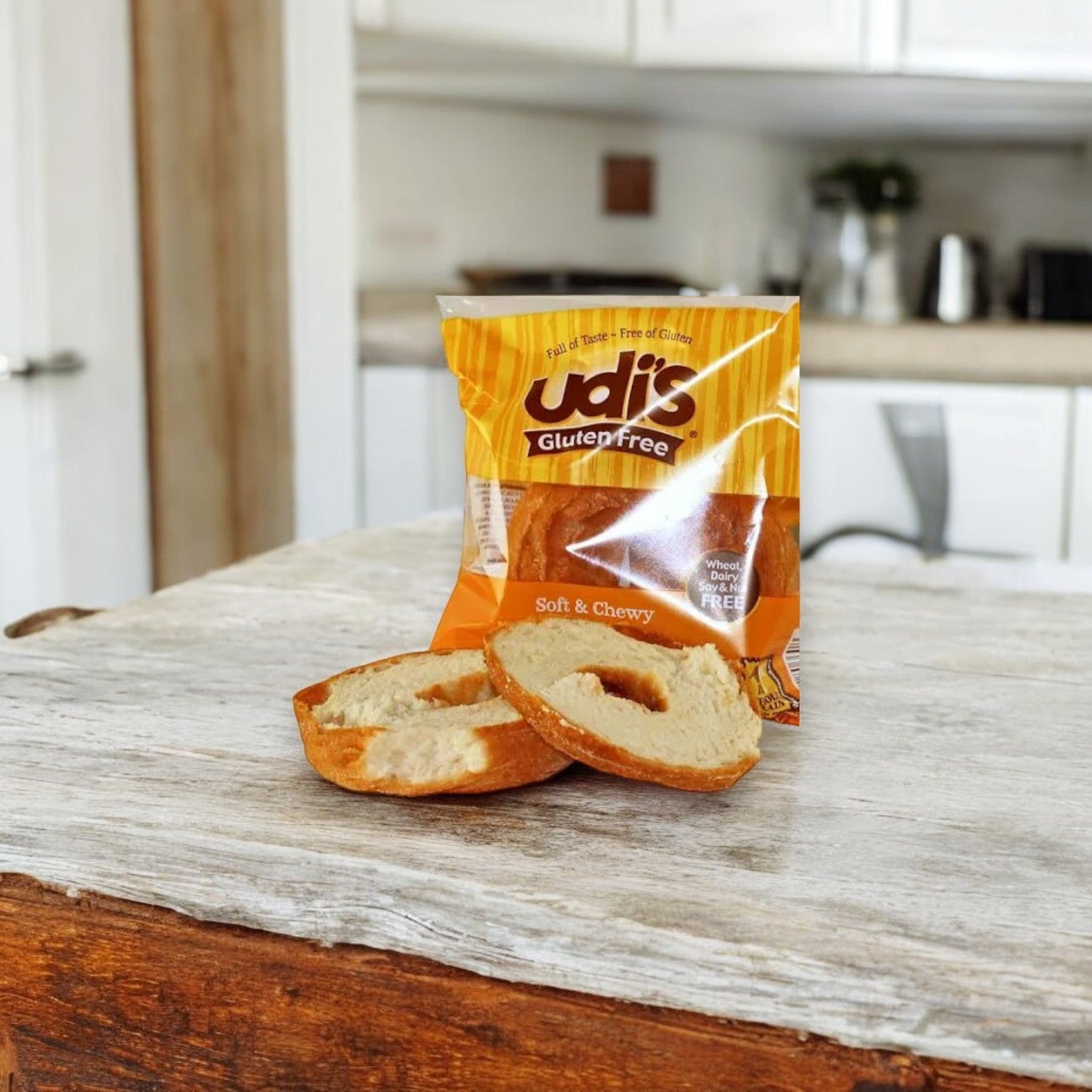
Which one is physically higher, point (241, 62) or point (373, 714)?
point (241, 62)

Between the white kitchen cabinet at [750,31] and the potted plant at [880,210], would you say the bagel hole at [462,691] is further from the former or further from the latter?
the potted plant at [880,210]

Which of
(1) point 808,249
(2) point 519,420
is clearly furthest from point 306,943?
(1) point 808,249

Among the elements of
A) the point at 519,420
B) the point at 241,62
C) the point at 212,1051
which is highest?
the point at 241,62

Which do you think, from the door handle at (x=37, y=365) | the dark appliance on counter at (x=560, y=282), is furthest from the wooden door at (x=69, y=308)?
the dark appliance on counter at (x=560, y=282)

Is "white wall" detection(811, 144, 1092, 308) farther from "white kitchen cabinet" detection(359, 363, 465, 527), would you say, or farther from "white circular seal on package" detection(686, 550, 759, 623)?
"white circular seal on package" detection(686, 550, 759, 623)

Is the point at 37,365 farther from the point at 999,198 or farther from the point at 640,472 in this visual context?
the point at 999,198

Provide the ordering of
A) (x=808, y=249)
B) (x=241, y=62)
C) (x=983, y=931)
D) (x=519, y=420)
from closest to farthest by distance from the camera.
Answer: (x=983, y=931) → (x=519, y=420) → (x=241, y=62) → (x=808, y=249)

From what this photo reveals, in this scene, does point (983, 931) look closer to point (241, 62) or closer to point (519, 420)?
point (519, 420)
